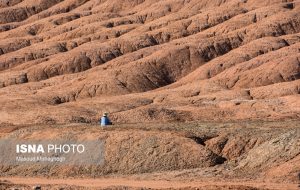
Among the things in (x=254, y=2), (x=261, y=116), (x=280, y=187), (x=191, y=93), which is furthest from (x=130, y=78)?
(x=280, y=187)

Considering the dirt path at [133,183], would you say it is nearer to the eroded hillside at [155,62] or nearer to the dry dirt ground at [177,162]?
the dry dirt ground at [177,162]

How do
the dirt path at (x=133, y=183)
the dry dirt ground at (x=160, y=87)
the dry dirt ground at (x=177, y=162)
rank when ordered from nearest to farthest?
1. the dirt path at (x=133, y=183)
2. the dry dirt ground at (x=177, y=162)
3. the dry dirt ground at (x=160, y=87)

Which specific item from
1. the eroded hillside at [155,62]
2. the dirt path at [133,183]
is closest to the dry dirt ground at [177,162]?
the dirt path at [133,183]

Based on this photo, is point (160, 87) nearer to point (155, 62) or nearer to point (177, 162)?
point (155, 62)

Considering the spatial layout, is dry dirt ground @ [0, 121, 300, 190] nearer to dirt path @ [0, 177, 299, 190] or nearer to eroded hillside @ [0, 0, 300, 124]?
dirt path @ [0, 177, 299, 190]

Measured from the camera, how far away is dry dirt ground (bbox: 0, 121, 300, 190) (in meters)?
31.8

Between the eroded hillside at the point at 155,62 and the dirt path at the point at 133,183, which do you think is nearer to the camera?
the dirt path at the point at 133,183

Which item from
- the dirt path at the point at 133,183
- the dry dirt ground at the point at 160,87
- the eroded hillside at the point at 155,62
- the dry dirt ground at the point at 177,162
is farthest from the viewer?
the eroded hillside at the point at 155,62

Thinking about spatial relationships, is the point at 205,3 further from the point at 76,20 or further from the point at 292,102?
the point at 292,102

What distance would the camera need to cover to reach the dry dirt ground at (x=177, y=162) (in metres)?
31.8

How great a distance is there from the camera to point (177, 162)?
3544 centimetres

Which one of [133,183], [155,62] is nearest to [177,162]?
[133,183]

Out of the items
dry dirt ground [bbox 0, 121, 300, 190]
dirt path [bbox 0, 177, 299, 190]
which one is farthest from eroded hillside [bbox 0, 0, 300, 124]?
dirt path [bbox 0, 177, 299, 190]

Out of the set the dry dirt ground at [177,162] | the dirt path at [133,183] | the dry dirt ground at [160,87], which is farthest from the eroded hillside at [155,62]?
the dirt path at [133,183]
